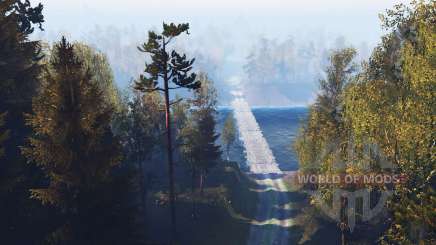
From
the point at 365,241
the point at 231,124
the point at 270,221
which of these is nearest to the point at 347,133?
the point at 365,241

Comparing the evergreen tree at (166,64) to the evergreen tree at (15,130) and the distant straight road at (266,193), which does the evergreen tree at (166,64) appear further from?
the distant straight road at (266,193)

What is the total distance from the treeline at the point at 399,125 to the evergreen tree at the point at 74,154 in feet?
46.8

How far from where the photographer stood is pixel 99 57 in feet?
177

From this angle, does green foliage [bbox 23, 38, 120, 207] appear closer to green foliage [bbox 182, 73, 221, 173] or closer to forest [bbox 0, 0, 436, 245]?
forest [bbox 0, 0, 436, 245]

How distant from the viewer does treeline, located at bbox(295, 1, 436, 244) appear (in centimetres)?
2225

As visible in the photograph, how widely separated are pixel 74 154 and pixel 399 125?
17.6m

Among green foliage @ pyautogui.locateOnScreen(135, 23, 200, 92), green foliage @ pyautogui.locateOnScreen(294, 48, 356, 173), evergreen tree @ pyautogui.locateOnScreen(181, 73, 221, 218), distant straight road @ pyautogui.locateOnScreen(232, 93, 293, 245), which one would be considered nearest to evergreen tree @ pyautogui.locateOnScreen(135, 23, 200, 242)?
green foliage @ pyautogui.locateOnScreen(135, 23, 200, 92)

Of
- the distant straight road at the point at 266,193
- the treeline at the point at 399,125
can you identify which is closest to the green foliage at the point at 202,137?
the distant straight road at the point at 266,193

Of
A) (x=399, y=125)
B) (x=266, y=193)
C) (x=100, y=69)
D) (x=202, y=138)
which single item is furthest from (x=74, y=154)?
(x=266, y=193)

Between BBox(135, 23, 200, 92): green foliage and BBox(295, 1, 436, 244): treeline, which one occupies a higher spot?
BBox(135, 23, 200, 92): green foliage

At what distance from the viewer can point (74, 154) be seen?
73.0 ft

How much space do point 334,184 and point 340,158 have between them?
70.8 inches

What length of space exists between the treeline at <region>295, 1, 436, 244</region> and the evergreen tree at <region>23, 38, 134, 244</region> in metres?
14.3

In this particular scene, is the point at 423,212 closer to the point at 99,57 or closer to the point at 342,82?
the point at 342,82
